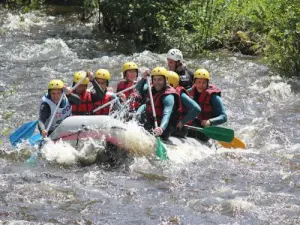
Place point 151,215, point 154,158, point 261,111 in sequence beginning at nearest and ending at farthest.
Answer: point 151,215 → point 154,158 → point 261,111

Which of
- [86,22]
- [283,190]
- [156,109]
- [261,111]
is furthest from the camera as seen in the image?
[86,22]

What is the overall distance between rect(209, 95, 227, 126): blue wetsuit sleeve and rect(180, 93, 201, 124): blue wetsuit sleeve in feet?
1.55

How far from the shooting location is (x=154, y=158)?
823 cm

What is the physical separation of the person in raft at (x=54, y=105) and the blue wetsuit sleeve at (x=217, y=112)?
2.06 meters

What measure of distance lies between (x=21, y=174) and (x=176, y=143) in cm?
219

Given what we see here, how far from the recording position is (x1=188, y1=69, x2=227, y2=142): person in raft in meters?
9.06

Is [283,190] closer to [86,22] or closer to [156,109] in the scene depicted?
[156,109]

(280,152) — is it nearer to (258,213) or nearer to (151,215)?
(258,213)

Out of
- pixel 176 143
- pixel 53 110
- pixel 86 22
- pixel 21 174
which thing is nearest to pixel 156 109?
pixel 176 143

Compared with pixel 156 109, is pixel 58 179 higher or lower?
lower

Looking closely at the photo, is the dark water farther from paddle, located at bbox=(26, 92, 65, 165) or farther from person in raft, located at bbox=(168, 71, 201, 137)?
person in raft, located at bbox=(168, 71, 201, 137)

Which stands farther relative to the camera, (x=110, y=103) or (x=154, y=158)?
(x=110, y=103)

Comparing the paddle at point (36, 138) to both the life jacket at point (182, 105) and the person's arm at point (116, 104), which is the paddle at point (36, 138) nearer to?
the person's arm at point (116, 104)

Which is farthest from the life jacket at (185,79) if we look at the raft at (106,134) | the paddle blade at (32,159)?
the paddle blade at (32,159)
